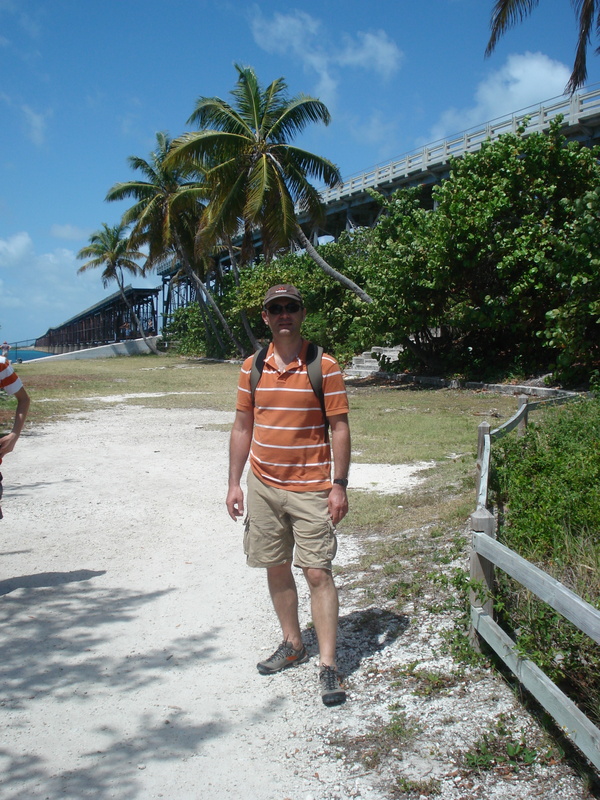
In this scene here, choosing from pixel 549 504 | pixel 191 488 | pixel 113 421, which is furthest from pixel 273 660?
pixel 113 421

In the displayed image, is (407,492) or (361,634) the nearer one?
(361,634)

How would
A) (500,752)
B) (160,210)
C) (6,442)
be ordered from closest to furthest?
1. (500,752)
2. (6,442)
3. (160,210)

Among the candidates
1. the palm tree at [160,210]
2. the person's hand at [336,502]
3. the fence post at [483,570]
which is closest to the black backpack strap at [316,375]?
the person's hand at [336,502]

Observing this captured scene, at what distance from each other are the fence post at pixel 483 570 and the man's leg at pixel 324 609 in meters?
0.78

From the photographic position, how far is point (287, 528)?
3.70 meters

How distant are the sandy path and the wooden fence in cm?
96

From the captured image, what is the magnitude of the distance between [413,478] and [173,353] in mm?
43389

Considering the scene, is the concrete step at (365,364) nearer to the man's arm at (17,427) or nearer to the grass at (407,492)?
the grass at (407,492)

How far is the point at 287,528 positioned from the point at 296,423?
0.57 m

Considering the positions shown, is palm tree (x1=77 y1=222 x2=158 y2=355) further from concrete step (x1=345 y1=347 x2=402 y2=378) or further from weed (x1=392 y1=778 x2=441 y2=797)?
weed (x1=392 y1=778 x2=441 y2=797)

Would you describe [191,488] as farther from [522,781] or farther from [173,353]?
[173,353]

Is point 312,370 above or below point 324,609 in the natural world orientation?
above

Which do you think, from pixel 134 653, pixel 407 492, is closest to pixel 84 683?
pixel 134 653

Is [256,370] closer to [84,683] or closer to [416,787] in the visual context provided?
[84,683]
